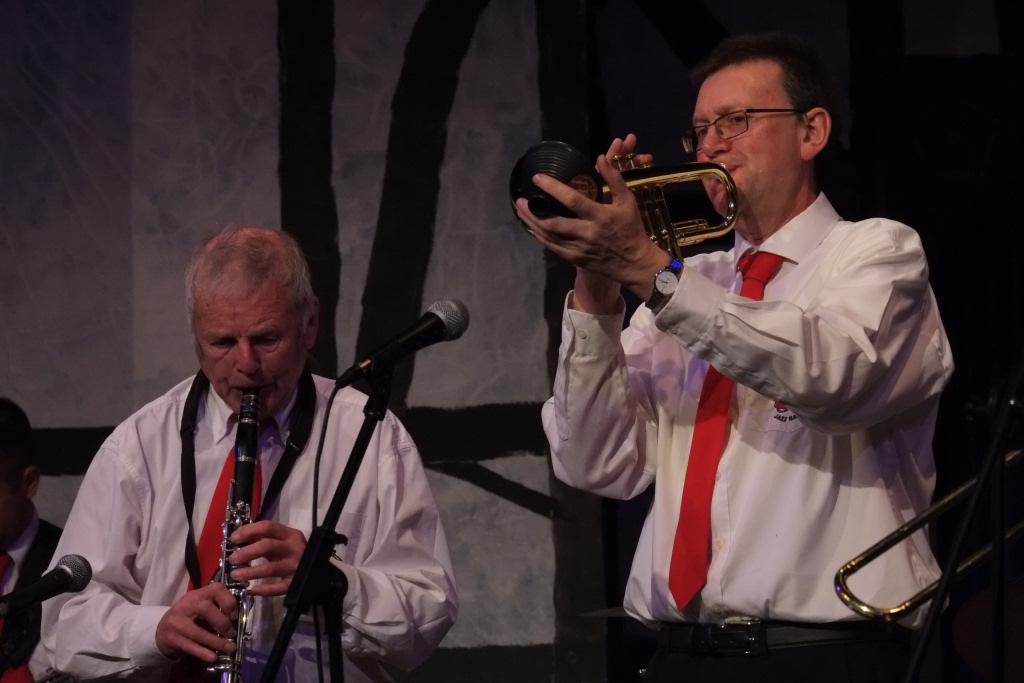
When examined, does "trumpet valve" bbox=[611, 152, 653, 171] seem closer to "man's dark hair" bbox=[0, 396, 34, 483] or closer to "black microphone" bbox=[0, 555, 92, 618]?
"black microphone" bbox=[0, 555, 92, 618]

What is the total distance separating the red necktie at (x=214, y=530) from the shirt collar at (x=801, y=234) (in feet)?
4.35

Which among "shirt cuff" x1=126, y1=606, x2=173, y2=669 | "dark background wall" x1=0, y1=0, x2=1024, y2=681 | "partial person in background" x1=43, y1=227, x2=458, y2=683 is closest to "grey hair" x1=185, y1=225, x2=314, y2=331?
"partial person in background" x1=43, y1=227, x2=458, y2=683

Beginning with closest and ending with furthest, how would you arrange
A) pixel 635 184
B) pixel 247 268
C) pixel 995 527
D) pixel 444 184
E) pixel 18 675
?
pixel 995 527 < pixel 635 184 < pixel 247 268 < pixel 18 675 < pixel 444 184

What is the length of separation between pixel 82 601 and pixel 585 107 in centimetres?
240

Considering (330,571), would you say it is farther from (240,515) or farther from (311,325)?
(311,325)

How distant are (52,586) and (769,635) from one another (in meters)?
1.35

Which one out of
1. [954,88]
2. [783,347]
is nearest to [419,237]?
[954,88]

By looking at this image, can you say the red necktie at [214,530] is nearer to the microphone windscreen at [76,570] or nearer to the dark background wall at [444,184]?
the microphone windscreen at [76,570]

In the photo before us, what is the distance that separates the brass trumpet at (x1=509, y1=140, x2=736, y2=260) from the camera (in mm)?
2203

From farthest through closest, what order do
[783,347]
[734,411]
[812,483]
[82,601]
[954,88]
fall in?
[954,88]
[82,601]
[734,411]
[812,483]
[783,347]

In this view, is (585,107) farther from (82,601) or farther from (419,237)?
(82,601)

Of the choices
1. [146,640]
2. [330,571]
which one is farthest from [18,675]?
[330,571]

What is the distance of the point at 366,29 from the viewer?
4.50 metres

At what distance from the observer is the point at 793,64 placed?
262cm
